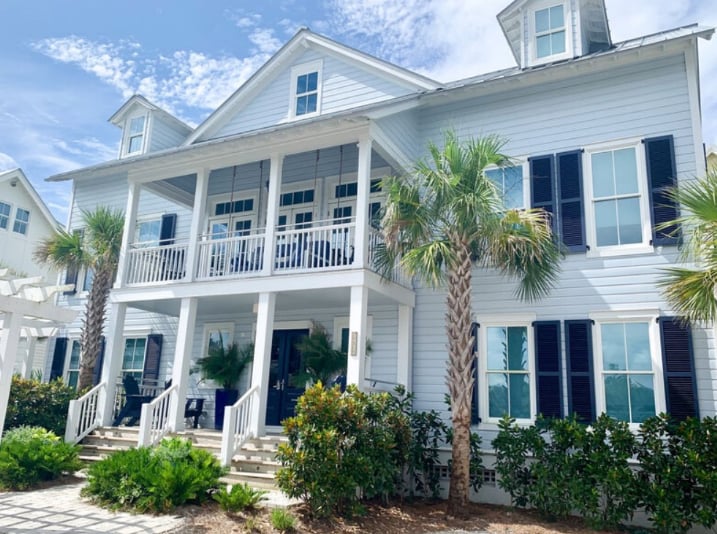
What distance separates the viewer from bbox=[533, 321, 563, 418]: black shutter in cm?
961

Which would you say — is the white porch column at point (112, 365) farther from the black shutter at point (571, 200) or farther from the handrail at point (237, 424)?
the black shutter at point (571, 200)

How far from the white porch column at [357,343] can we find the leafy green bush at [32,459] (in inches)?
195

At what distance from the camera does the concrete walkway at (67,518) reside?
6.40m

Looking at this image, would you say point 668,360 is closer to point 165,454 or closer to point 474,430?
point 474,430

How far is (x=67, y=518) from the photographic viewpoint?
6.79 meters

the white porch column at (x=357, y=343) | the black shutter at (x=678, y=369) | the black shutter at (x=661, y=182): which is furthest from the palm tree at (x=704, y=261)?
the white porch column at (x=357, y=343)

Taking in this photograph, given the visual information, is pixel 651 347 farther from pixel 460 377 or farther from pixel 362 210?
pixel 362 210

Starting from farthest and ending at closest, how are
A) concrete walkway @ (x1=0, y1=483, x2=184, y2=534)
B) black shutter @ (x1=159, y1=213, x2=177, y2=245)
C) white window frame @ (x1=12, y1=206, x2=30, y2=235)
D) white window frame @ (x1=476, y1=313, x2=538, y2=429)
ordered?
white window frame @ (x1=12, y1=206, x2=30, y2=235) → black shutter @ (x1=159, y1=213, x2=177, y2=245) → white window frame @ (x1=476, y1=313, x2=538, y2=429) → concrete walkway @ (x1=0, y1=483, x2=184, y2=534)

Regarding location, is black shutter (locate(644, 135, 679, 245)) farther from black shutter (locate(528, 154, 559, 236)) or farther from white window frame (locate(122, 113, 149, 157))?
white window frame (locate(122, 113, 149, 157))

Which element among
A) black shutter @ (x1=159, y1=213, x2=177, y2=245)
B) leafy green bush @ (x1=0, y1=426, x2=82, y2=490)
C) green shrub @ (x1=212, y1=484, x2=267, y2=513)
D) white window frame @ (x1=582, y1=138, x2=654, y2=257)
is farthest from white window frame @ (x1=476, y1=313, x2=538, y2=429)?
black shutter @ (x1=159, y1=213, x2=177, y2=245)

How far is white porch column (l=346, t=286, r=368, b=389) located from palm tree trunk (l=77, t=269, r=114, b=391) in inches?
298

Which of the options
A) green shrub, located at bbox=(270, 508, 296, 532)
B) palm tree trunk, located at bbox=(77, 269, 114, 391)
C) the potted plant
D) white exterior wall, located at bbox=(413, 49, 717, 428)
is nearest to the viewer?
green shrub, located at bbox=(270, 508, 296, 532)

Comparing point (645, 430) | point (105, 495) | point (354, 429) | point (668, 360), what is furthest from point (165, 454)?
point (668, 360)

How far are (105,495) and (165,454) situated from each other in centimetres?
91
